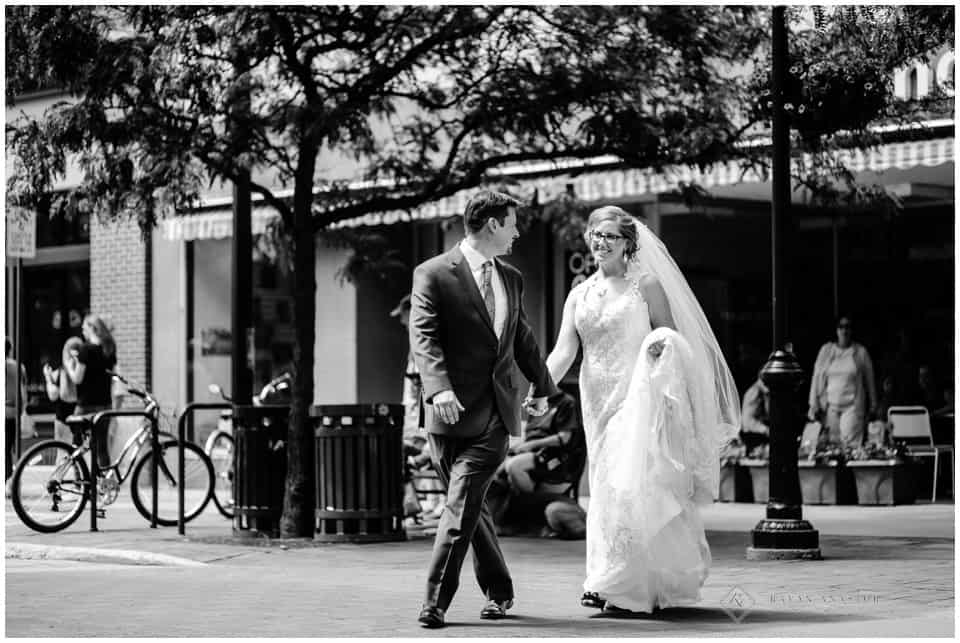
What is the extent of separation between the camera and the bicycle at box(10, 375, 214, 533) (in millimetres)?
13234

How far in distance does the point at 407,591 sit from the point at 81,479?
5406 mm

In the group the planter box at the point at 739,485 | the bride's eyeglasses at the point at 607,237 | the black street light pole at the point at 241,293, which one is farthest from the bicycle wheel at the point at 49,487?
the bride's eyeglasses at the point at 607,237

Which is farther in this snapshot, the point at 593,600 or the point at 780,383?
the point at 780,383

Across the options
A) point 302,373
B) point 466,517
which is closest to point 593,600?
point 466,517

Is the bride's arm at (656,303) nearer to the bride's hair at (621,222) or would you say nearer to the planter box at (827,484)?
the bride's hair at (621,222)

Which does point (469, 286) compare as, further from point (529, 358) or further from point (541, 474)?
point (541, 474)

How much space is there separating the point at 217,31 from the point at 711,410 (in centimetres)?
509

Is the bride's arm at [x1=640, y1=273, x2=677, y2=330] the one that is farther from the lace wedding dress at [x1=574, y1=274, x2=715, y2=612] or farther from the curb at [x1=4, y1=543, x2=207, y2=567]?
the curb at [x1=4, y1=543, x2=207, y2=567]

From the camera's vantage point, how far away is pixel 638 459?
780 cm

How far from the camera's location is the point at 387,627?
736cm

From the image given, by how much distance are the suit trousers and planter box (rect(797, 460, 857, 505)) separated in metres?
8.51

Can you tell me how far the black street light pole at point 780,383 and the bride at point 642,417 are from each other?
7.82 ft

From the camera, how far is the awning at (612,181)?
14.7m

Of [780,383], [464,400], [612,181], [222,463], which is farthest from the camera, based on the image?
[222,463]
